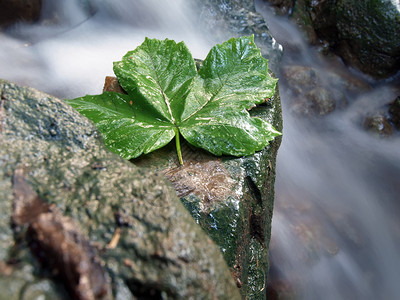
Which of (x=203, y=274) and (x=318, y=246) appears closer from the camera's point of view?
(x=203, y=274)

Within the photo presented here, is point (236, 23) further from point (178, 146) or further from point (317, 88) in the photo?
point (178, 146)

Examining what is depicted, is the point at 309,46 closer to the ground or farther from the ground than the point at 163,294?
farther from the ground

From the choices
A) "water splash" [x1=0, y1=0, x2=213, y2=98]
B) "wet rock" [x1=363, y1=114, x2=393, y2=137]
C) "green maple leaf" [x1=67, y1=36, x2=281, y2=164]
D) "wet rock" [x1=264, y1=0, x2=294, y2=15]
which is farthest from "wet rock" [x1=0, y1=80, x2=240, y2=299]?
"wet rock" [x1=264, y1=0, x2=294, y2=15]

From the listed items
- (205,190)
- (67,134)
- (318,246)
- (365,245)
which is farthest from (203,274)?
(365,245)

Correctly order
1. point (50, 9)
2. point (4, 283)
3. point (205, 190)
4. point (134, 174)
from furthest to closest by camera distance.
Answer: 1. point (50, 9)
2. point (205, 190)
3. point (134, 174)
4. point (4, 283)

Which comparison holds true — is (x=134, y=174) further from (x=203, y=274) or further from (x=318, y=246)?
(x=318, y=246)

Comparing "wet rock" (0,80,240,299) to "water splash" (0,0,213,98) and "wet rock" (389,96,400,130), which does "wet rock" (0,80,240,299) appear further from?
"wet rock" (389,96,400,130)

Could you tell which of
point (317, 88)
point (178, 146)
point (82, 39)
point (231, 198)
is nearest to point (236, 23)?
point (317, 88)
